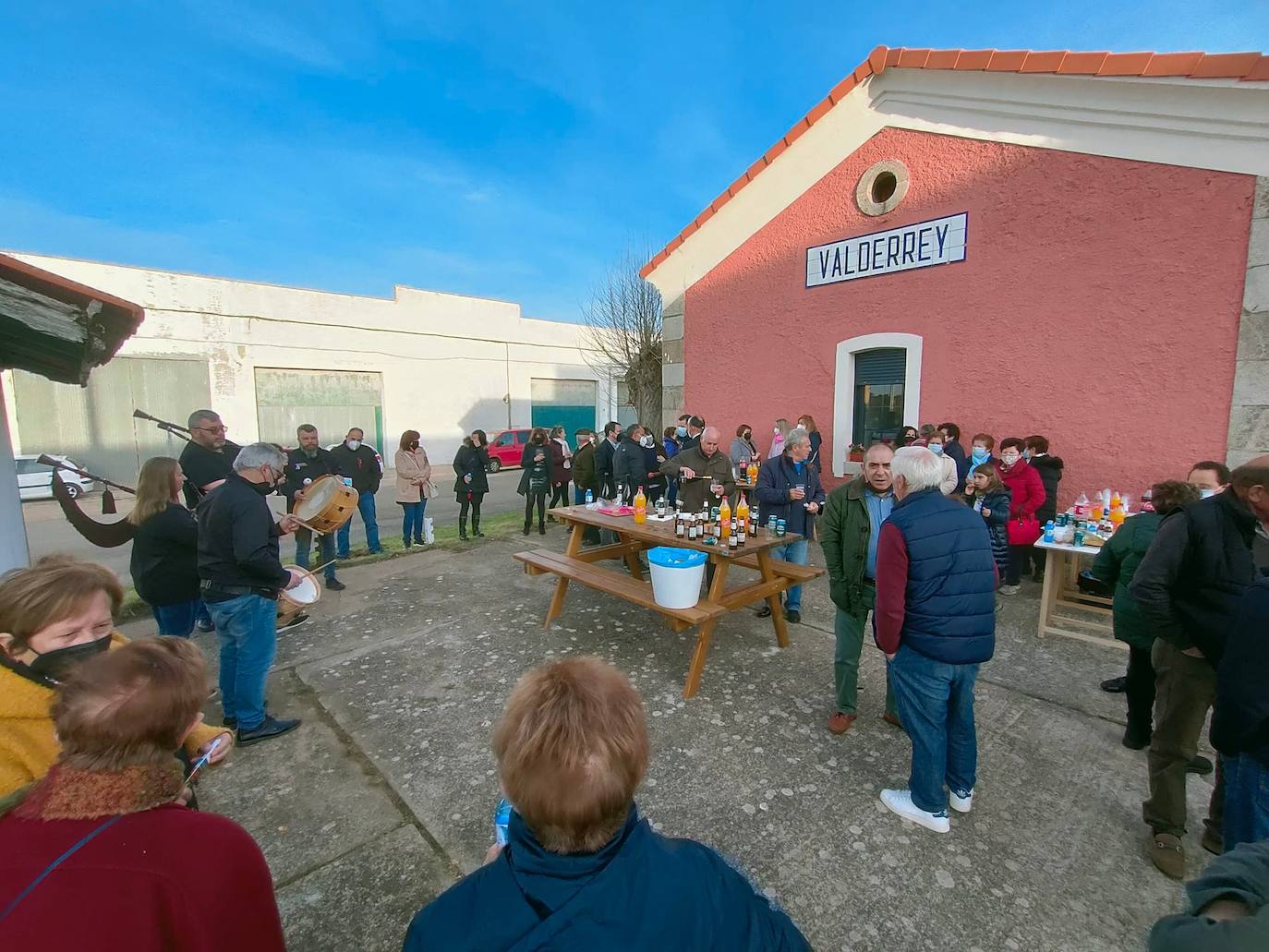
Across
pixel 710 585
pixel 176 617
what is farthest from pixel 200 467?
pixel 710 585

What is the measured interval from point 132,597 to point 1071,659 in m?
8.64

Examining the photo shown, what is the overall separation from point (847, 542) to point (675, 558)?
48.4 inches

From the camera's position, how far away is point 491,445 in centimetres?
2011

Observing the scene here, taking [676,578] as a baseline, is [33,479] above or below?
below

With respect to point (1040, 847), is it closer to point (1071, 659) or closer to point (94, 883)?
point (1071, 659)

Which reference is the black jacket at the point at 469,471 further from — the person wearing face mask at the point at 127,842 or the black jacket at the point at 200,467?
the person wearing face mask at the point at 127,842

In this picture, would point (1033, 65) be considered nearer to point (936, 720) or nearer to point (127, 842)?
point (936, 720)

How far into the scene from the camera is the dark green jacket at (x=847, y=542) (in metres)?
3.45

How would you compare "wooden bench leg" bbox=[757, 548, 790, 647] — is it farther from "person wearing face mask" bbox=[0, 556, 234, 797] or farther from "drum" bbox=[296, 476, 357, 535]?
"drum" bbox=[296, 476, 357, 535]

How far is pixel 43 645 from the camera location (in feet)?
5.75

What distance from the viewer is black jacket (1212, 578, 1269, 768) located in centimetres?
168

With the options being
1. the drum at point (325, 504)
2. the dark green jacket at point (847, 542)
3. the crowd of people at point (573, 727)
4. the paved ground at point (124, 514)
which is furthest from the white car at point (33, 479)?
the dark green jacket at point (847, 542)

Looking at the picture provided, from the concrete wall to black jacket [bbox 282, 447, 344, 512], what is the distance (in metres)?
6.72

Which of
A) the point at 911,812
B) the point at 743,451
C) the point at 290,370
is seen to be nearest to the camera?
the point at 911,812
